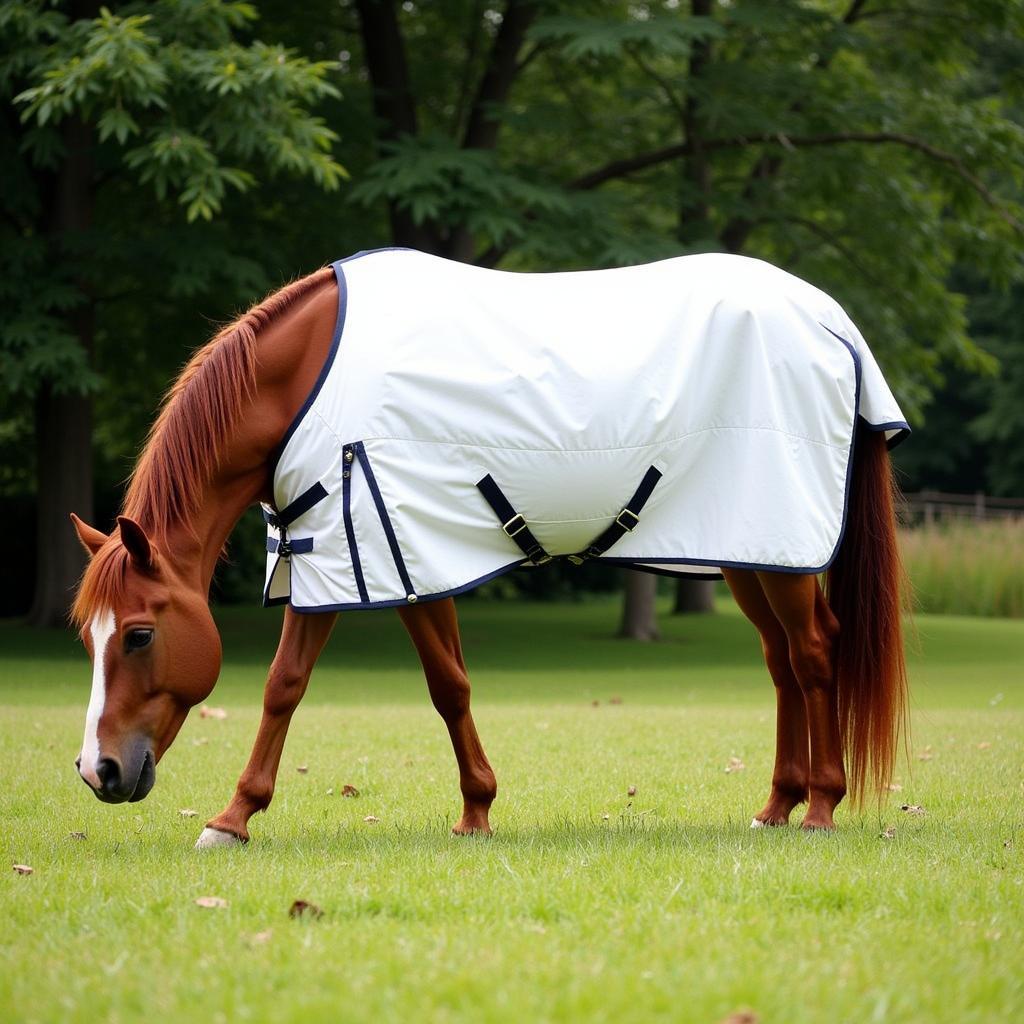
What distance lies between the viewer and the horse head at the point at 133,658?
427cm

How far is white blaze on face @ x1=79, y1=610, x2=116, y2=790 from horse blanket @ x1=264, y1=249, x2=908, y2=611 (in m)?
0.70

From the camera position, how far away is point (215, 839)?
184 inches

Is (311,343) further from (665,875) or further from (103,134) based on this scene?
(103,134)

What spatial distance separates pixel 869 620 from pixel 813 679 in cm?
33

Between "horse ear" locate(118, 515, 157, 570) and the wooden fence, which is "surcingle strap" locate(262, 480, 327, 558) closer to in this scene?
"horse ear" locate(118, 515, 157, 570)

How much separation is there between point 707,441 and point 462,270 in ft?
3.79

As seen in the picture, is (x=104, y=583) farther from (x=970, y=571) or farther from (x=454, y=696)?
(x=970, y=571)

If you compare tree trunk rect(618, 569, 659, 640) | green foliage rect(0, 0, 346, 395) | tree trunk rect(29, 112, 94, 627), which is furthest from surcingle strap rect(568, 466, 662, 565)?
tree trunk rect(618, 569, 659, 640)

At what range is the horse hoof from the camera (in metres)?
4.65

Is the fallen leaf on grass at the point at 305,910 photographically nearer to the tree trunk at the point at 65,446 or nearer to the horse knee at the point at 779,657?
the horse knee at the point at 779,657

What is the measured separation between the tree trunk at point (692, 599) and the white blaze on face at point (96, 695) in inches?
795

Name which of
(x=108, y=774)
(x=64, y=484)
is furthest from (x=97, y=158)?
(x=108, y=774)

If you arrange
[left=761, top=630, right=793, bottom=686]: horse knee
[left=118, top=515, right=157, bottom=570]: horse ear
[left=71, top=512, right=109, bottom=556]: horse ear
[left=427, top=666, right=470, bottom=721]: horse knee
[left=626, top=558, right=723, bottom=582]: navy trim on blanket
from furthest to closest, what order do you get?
[left=761, top=630, right=793, bottom=686]: horse knee < [left=626, top=558, right=723, bottom=582]: navy trim on blanket < [left=427, top=666, right=470, bottom=721]: horse knee < [left=71, top=512, right=109, bottom=556]: horse ear < [left=118, top=515, right=157, bottom=570]: horse ear

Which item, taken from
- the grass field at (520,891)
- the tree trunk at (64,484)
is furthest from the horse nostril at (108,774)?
the tree trunk at (64,484)
